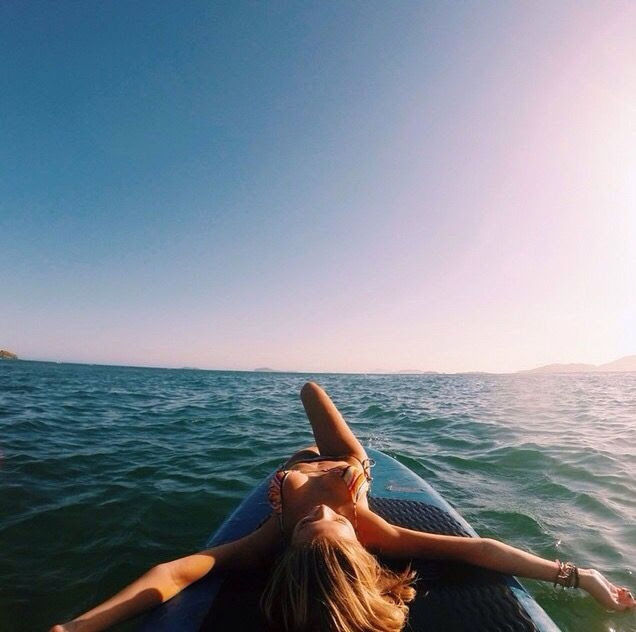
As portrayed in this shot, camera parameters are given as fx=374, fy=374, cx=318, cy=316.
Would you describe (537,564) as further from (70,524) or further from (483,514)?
(70,524)

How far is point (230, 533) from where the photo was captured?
3418 mm

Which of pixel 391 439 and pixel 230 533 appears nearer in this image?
pixel 230 533

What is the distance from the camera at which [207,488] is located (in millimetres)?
5652

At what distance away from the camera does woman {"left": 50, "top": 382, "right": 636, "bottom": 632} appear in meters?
1.89

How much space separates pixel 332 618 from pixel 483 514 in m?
3.84

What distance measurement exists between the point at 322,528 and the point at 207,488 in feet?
13.3

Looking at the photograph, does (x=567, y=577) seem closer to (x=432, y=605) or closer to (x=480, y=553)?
(x=480, y=553)

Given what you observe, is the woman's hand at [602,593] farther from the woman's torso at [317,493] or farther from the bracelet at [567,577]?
the woman's torso at [317,493]

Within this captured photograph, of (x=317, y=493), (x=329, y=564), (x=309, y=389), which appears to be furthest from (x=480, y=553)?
(x=309, y=389)

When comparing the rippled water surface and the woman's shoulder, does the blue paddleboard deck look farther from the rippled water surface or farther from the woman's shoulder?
the rippled water surface

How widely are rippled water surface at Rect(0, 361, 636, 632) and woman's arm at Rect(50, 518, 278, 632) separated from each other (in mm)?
1563

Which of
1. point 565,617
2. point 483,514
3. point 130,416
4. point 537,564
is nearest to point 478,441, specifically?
point 483,514

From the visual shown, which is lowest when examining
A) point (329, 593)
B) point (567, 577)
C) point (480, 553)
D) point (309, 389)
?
point (567, 577)

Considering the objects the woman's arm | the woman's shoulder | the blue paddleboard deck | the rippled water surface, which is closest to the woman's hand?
the rippled water surface
